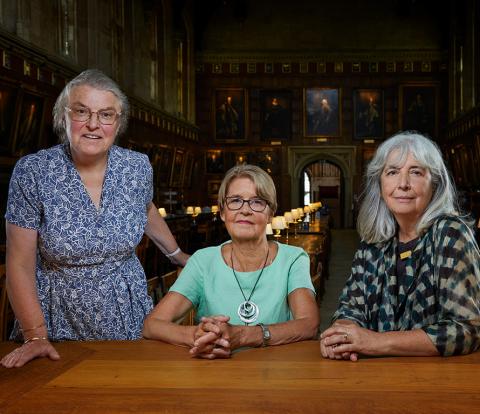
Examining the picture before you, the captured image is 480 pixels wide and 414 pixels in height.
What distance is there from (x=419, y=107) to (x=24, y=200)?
22.2m

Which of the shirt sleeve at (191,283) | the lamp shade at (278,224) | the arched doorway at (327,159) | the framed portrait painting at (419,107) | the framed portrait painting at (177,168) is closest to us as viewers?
the shirt sleeve at (191,283)

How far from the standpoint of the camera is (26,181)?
2516mm

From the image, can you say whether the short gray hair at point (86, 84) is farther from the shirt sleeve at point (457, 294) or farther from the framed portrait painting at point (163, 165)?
the framed portrait painting at point (163, 165)

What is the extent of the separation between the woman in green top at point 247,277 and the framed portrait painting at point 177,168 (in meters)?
17.1

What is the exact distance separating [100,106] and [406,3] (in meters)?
22.5

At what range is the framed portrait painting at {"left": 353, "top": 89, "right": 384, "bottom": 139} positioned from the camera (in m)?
23.2

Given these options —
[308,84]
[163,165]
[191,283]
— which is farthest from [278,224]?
[308,84]

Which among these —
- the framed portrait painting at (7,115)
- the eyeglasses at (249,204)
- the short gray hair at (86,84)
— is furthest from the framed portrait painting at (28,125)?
the eyeglasses at (249,204)

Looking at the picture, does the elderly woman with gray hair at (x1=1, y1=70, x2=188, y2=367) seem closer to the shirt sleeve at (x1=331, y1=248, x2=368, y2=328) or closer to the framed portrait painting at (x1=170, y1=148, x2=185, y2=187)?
the shirt sleeve at (x1=331, y1=248, x2=368, y2=328)

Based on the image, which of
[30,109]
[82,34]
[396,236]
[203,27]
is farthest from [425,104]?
[396,236]

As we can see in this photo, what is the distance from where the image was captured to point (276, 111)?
23.5m

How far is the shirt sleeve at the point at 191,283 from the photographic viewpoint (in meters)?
2.58

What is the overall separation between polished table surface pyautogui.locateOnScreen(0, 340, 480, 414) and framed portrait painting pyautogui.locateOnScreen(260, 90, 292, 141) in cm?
2163

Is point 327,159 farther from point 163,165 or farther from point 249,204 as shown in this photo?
point 249,204
